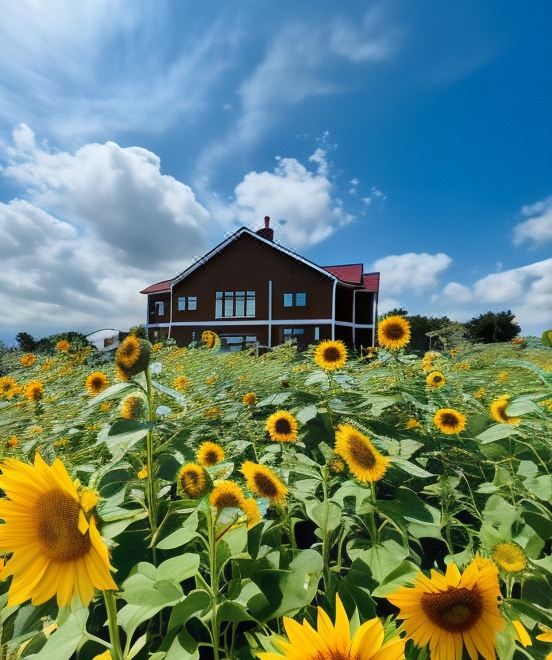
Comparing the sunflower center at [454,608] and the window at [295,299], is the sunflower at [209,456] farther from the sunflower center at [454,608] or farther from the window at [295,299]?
the window at [295,299]

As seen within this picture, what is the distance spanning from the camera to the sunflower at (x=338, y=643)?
0.46 meters

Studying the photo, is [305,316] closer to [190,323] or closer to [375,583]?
[190,323]

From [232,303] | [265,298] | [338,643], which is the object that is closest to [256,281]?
[265,298]

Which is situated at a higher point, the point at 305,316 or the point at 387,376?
the point at 305,316

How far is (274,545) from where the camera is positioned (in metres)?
0.91

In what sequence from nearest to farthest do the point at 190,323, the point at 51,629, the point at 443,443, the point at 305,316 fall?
the point at 51,629
the point at 443,443
the point at 305,316
the point at 190,323

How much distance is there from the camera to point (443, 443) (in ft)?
4.80

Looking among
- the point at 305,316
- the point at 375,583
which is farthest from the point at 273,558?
the point at 305,316

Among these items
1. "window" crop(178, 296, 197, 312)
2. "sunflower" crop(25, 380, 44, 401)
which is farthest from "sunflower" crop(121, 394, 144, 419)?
"window" crop(178, 296, 197, 312)

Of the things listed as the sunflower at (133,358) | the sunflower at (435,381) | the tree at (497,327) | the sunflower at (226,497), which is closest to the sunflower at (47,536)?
the sunflower at (226,497)

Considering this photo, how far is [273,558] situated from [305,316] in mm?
19756

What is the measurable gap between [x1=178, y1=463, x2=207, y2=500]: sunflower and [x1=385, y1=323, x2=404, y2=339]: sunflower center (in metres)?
1.45

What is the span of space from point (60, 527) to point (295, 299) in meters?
20.3

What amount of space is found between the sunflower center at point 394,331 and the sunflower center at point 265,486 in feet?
4.51
